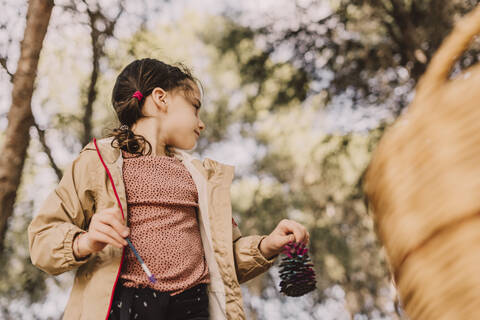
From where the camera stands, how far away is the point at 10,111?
2742mm

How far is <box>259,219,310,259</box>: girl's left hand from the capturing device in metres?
1.48

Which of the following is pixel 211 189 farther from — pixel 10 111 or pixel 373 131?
pixel 373 131

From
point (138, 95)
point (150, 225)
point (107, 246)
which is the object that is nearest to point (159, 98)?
point (138, 95)

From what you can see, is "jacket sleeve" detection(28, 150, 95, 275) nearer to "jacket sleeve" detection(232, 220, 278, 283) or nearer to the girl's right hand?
the girl's right hand

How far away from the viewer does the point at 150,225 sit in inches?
58.2

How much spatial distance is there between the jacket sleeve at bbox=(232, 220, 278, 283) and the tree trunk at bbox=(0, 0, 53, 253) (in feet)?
5.20

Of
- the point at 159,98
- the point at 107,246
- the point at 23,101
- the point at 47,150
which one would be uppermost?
the point at 159,98

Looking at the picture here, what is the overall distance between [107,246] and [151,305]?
8.3 inches

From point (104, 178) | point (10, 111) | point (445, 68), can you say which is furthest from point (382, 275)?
point (445, 68)

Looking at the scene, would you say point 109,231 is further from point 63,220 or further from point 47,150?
point 47,150

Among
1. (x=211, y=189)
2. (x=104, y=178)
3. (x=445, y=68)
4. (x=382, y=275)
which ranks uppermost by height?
(x=445, y=68)

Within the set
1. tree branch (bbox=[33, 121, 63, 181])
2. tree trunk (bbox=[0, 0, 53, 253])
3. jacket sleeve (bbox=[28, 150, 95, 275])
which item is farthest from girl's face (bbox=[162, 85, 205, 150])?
tree branch (bbox=[33, 121, 63, 181])

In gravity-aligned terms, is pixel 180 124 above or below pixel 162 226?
above

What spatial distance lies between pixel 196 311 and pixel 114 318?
249mm
